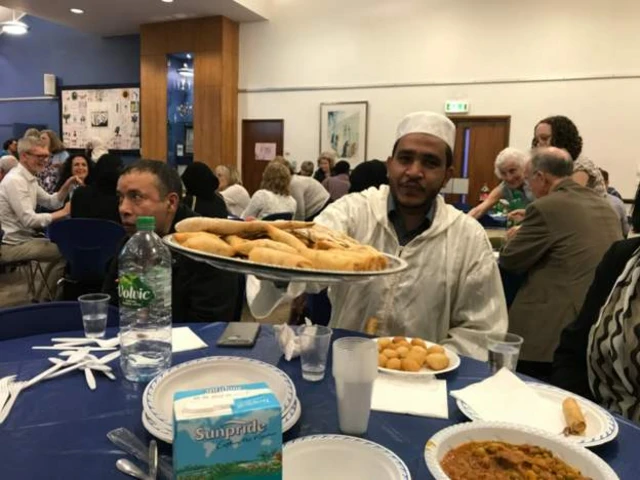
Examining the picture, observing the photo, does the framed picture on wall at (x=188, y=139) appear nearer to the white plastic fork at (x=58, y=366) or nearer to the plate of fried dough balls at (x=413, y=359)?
the white plastic fork at (x=58, y=366)

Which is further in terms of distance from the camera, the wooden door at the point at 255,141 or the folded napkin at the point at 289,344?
the wooden door at the point at 255,141

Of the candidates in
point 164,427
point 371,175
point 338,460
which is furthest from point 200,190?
point 338,460

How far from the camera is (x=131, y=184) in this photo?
2.14 m

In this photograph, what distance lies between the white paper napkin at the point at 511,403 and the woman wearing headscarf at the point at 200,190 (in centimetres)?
321

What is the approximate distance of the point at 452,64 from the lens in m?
8.05

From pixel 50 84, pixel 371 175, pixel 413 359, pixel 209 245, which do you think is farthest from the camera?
pixel 50 84

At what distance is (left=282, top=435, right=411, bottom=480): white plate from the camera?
85 cm

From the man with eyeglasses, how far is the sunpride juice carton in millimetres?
→ 4251

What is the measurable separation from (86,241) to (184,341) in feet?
8.12

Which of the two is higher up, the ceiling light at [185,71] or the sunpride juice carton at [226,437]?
the ceiling light at [185,71]

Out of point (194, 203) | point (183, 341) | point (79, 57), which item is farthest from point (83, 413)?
point (79, 57)

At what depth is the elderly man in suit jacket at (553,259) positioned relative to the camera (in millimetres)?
2553

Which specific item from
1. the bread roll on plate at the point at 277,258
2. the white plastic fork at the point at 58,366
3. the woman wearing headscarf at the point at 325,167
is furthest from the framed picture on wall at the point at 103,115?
the bread roll on plate at the point at 277,258

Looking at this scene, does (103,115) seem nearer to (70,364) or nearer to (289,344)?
(70,364)
